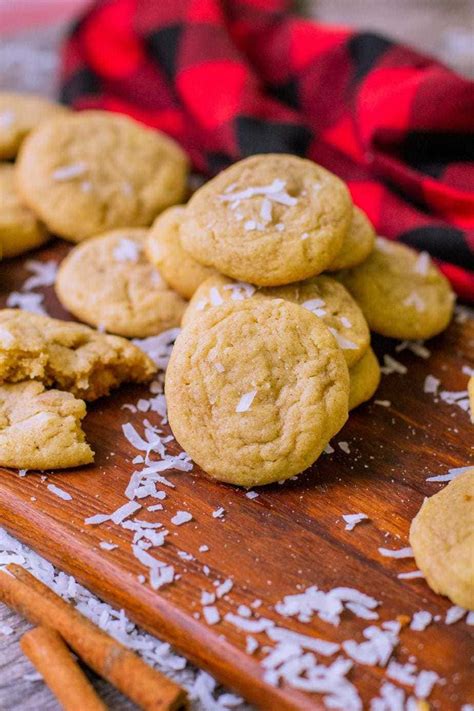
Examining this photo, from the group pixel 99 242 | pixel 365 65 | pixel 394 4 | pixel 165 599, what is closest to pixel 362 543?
pixel 165 599

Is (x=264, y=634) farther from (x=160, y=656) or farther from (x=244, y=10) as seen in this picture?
(x=244, y=10)

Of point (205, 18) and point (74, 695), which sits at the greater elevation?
point (205, 18)

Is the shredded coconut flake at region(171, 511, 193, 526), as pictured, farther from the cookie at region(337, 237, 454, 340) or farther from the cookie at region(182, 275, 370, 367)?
the cookie at region(337, 237, 454, 340)

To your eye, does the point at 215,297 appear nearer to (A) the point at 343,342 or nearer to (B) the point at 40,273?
(A) the point at 343,342

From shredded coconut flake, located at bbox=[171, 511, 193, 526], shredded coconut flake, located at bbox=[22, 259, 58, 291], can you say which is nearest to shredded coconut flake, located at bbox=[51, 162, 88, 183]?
shredded coconut flake, located at bbox=[22, 259, 58, 291]

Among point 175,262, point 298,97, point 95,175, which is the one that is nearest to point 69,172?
point 95,175

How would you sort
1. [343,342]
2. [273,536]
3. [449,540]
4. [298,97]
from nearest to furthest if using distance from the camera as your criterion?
[449,540], [273,536], [343,342], [298,97]

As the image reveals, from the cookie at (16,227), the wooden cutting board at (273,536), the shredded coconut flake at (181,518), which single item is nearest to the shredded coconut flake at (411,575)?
the wooden cutting board at (273,536)
